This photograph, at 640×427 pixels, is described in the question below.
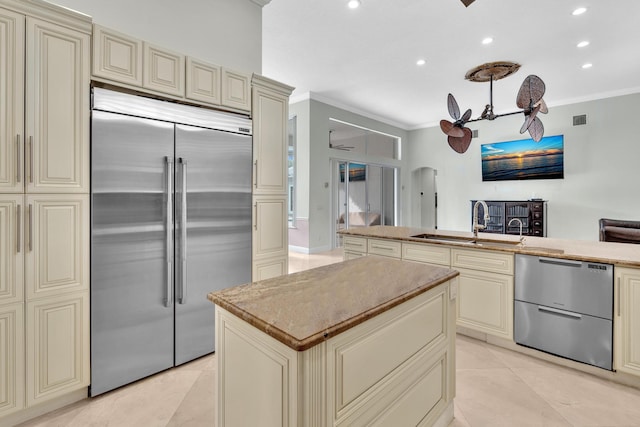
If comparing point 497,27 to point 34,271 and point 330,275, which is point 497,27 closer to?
point 330,275

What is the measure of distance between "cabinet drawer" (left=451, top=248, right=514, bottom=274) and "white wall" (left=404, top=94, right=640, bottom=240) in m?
6.02

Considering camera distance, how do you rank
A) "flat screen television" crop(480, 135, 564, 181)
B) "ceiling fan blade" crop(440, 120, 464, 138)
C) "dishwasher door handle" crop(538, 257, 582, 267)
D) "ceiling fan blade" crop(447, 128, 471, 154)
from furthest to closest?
"flat screen television" crop(480, 135, 564, 181), "ceiling fan blade" crop(447, 128, 471, 154), "ceiling fan blade" crop(440, 120, 464, 138), "dishwasher door handle" crop(538, 257, 582, 267)

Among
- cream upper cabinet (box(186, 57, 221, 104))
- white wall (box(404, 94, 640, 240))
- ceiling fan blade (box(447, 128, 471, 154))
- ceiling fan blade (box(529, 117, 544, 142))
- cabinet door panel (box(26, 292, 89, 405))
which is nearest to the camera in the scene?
cabinet door panel (box(26, 292, 89, 405))

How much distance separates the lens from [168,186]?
7.33ft

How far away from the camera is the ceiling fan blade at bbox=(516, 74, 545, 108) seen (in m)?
3.11

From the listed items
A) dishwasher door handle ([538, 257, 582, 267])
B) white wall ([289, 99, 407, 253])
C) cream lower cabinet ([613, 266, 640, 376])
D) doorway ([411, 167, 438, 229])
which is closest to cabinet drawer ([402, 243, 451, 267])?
dishwasher door handle ([538, 257, 582, 267])

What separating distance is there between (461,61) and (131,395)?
232 inches

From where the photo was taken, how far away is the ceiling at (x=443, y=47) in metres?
3.73

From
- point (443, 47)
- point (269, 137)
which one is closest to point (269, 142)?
point (269, 137)

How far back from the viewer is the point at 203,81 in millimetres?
2447

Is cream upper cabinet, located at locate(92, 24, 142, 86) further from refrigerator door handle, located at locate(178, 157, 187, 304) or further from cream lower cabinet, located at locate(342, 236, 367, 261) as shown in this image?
cream lower cabinet, located at locate(342, 236, 367, 261)

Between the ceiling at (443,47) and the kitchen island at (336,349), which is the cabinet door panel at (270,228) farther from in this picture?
the ceiling at (443,47)

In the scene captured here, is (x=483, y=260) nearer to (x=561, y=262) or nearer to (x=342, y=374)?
(x=561, y=262)

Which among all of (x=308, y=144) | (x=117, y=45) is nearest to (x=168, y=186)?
(x=117, y=45)
